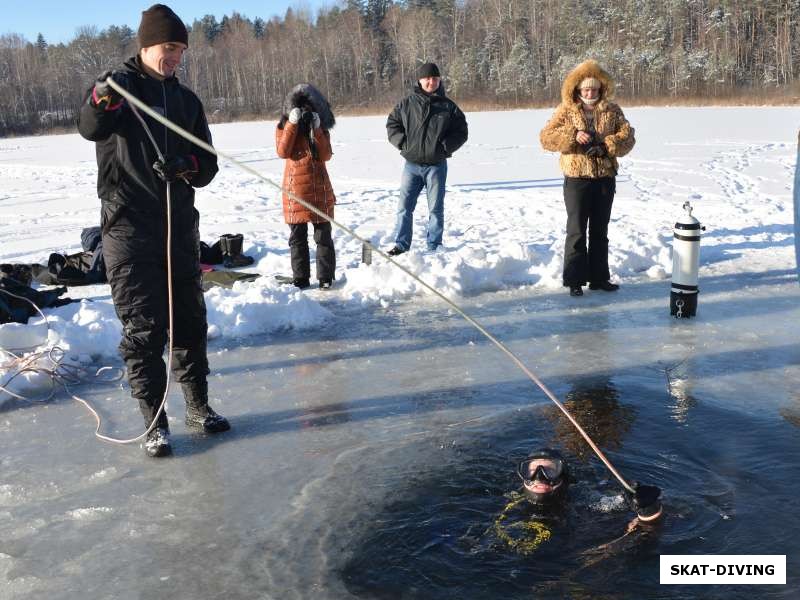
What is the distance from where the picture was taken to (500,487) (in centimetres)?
330

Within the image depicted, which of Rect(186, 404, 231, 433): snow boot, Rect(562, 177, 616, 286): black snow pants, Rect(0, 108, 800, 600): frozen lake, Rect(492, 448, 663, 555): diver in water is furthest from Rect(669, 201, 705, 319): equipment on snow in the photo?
Rect(186, 404, 231, 433): snow boot

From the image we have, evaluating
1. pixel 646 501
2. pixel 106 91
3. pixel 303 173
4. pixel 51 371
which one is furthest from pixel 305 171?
pixel 646 501

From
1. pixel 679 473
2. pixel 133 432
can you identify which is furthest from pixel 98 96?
pixel 679 473

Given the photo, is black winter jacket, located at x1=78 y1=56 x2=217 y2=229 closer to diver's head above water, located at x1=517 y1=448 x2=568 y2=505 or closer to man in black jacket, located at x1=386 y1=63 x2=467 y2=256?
diver's head above water, located at x1=517 y1=448 x2=568 y2=505

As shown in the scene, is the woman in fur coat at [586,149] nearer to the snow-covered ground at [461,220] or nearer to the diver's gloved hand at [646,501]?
the snow-covered ground at [461,220]

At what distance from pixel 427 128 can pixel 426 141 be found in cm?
13

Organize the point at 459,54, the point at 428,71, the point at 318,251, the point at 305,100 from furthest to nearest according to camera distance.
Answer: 1. the point at 459,54
2. the point at 428,71
3. the point at 318,251
4. the point at 305,100

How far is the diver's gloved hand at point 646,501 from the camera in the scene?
2.93 metres

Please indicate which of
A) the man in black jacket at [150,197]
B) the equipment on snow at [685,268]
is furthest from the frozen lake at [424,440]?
the man in black jacket at [150,197]

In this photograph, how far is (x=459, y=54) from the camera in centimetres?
7300

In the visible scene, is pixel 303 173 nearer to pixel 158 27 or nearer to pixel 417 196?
pixel 417 196

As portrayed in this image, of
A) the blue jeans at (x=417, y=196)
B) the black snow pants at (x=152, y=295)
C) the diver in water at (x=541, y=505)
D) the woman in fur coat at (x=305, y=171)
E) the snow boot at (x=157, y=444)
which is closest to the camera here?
the diver in water at (x=541, y=505)

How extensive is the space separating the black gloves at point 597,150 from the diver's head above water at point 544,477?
142 inches

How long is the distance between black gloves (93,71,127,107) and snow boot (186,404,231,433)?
161 centimetres
